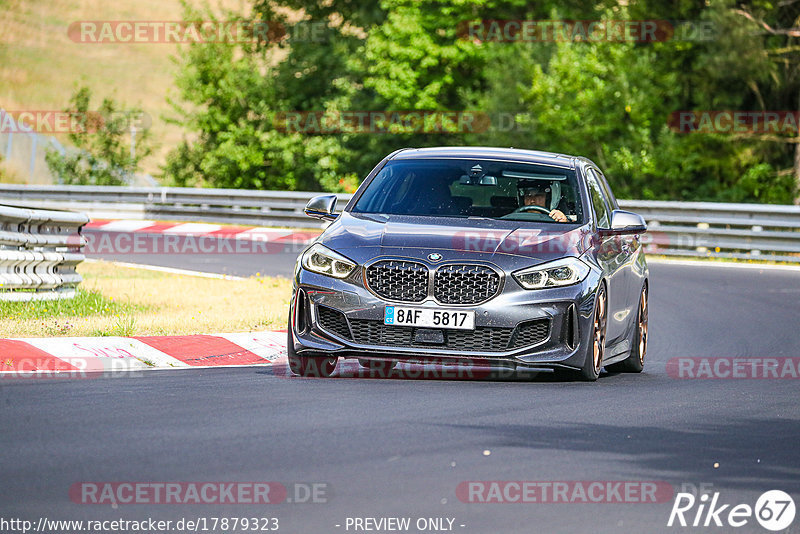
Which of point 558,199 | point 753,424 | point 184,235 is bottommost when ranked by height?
point 184,235

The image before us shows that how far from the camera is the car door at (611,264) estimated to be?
36.5 ft

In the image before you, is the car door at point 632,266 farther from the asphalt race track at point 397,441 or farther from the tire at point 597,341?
the tire at point 597,341

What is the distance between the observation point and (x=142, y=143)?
50.1 metres

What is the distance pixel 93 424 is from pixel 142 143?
1684 inches

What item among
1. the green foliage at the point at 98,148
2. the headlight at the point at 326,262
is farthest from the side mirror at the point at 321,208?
the green foliage at the point at 98,148

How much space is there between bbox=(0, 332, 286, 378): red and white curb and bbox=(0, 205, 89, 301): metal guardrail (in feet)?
7.06

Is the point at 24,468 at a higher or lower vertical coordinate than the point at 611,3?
lower

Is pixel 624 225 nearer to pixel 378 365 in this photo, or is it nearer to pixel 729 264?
pixel 378 365

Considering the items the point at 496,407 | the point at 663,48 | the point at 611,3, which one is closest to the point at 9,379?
the point at 496,407

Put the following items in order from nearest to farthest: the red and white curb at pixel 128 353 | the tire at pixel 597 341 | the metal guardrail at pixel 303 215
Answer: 1. the tire at pixel 597 341
2. the red and white curb at pixel 128 353
3. the metal guardrail at pixel 303 215

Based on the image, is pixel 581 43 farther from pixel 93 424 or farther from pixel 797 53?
pixel 93 424

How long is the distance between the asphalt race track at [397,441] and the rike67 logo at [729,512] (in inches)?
1.7

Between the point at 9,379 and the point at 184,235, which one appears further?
the point at 184,235

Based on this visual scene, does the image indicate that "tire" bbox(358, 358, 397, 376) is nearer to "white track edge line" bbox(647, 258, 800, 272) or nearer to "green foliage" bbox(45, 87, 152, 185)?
"white track edge line" bbox(647, 258, 800, 272)
